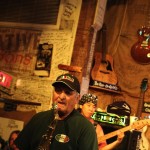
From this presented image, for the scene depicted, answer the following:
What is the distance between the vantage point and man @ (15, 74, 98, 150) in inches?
87.2

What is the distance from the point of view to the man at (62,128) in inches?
87.2

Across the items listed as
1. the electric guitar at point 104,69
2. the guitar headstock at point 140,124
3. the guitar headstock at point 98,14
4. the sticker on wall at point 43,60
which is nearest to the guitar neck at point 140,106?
the guitar headstock at point 140,124

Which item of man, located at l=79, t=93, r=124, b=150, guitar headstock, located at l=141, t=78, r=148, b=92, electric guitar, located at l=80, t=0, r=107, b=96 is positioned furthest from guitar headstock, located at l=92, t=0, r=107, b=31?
man, located at l=79, t=93, r=124, b=150

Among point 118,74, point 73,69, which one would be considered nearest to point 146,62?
point 118,74

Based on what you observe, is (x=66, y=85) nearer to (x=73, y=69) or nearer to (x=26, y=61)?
(x=73, y=69)

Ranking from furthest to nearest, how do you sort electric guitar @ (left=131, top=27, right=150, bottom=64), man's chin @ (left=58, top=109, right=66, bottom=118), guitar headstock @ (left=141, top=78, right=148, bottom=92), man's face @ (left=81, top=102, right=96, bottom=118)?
electric guitar @ (left=131, top=27, right=150, bottom=64) → guitar headstock @ (left=141, top=78, right=148, bottom=92) → man's face @ (left=81, top=102, right=96, bottom=118) → man's chin @ (left=58, top=109, right=66, bottom=118)

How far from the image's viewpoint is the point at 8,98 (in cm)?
621

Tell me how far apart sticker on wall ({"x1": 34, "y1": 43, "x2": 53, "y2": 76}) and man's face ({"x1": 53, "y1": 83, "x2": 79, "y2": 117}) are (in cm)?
352

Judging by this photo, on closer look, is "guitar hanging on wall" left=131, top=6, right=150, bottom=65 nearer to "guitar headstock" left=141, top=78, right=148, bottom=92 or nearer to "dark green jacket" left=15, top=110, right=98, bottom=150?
"guitar headstock" left=141, top=78, right=148, bottom=92

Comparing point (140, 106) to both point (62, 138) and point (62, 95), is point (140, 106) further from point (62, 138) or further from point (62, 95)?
point (62, 138)

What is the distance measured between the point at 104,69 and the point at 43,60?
1350mm

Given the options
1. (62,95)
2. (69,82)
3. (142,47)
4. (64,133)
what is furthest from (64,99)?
(142,47)

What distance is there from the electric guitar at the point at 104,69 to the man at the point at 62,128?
153 inches

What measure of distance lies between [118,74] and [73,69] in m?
1.40
